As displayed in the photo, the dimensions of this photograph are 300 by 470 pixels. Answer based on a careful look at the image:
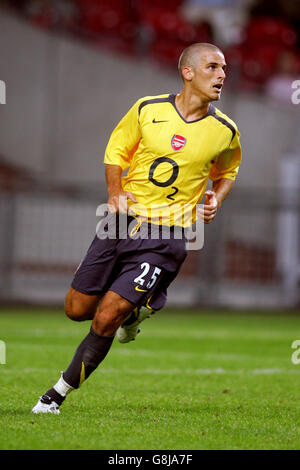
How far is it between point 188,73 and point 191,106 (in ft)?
0.73

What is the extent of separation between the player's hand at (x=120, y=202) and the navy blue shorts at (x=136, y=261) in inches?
6.0

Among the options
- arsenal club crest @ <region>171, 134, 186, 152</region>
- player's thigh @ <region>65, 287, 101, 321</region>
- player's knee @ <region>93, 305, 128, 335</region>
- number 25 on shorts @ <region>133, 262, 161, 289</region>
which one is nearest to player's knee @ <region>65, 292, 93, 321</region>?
player's thigh @ <region>65, 287, 101, 321</region>

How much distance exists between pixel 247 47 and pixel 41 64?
6.46 meters

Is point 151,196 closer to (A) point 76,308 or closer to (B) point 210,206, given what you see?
(B) point 210,206

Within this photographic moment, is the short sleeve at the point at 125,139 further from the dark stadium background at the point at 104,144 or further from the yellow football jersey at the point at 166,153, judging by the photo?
the dark stadium background at the point at 104,144

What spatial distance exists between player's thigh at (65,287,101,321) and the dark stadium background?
9323 mm

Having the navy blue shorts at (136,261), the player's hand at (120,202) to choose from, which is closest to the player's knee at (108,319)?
the navy blue shorts at (136,261)

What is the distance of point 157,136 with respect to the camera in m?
6.00

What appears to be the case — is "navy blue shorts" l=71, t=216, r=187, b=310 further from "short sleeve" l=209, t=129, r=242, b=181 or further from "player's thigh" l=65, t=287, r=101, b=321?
"short sleeve" l=209, t=129, r=242, b=181

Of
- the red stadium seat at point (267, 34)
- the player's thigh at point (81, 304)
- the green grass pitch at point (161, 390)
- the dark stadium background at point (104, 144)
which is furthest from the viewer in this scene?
the red stadium seat at point (267, 34)

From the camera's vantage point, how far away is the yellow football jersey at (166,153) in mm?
5980

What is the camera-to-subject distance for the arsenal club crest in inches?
235
